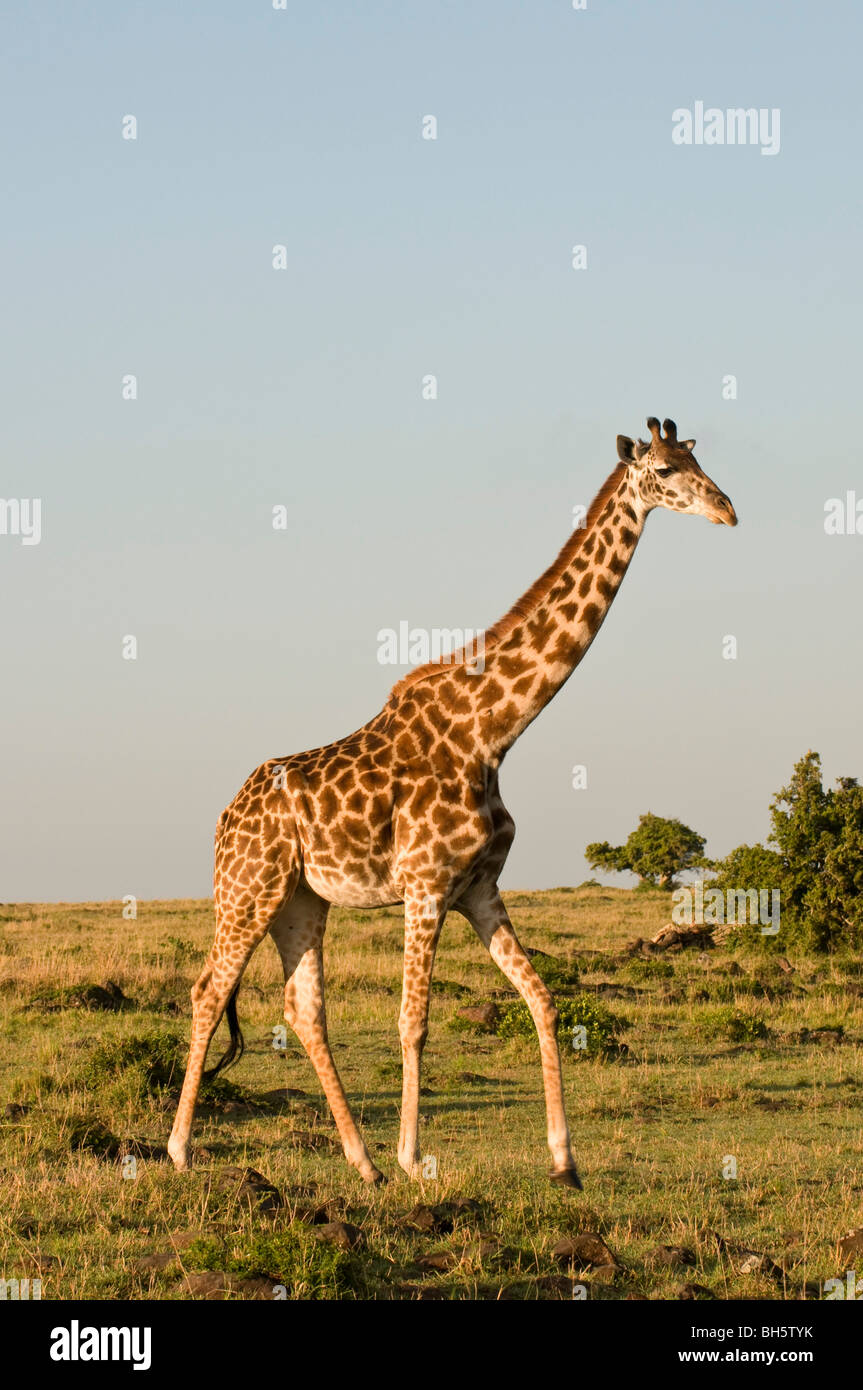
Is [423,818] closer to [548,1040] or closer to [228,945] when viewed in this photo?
[548,1040]

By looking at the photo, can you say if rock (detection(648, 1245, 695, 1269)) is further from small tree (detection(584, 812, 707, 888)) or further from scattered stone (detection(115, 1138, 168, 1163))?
small tree (detection(584, 812, 707, 888))

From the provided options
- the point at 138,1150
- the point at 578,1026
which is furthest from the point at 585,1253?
the point at 578,1026

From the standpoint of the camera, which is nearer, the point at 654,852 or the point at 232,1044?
the point at 232,1044

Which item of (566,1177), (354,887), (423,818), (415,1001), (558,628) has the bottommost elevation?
(566,1177)

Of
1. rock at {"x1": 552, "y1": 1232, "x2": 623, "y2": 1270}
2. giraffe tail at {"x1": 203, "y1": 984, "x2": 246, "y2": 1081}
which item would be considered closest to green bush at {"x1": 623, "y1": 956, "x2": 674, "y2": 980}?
giraffe tail at {"x1": 203, "y1": 984, "x2": 246, "y2": 1081}

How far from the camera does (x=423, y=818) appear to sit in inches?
396

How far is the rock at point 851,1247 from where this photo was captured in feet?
25.2

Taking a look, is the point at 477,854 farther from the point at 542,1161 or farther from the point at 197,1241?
the point at 197,1241

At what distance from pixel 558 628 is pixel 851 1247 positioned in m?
4.50

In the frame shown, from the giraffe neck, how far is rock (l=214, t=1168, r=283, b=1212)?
126 inches

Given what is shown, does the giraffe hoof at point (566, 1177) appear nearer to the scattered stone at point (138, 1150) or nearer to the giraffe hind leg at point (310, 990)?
the giraffe hind leg at point (310, 990)

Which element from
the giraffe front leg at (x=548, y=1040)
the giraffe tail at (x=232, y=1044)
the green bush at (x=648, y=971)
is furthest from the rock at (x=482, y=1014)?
the giraffe front leg at (x=548, y=1040)
